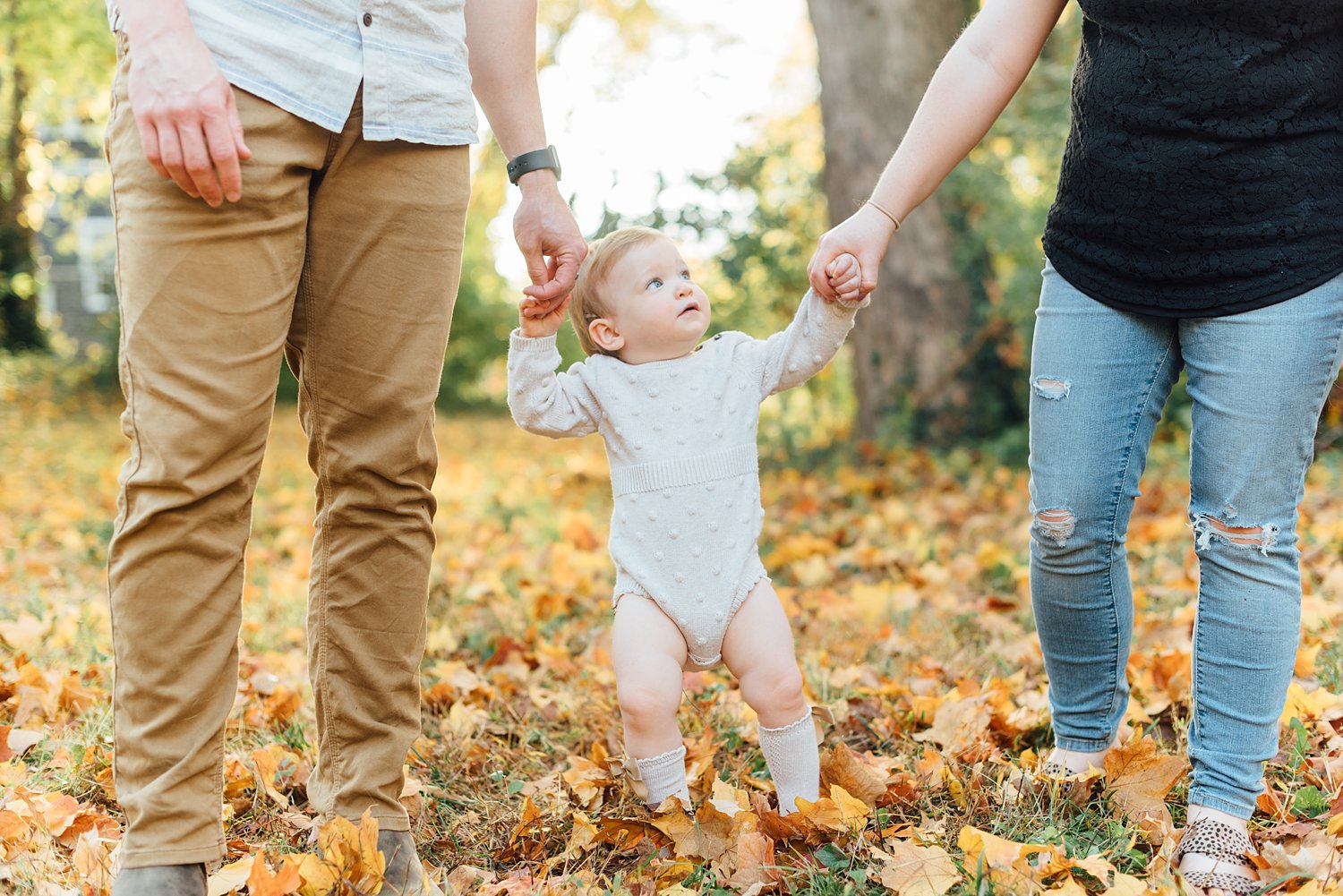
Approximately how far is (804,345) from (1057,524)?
0.60 meters

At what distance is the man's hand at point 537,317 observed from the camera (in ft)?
7.34

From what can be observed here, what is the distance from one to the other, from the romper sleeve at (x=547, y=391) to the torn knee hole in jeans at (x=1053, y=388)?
2.82 ft

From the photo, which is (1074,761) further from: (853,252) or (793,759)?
(853,252)

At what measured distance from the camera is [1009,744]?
272cm

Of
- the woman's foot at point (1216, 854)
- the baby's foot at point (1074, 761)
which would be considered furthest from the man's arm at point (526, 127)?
the woman's foot at point (1216, 854)

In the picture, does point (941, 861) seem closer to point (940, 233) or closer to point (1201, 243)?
point (1201, 243)

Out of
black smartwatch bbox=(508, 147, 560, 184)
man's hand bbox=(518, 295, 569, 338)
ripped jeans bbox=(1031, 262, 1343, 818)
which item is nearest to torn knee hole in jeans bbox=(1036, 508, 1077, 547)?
ripped jeans bbox=(1031, 262, 1343, 818)

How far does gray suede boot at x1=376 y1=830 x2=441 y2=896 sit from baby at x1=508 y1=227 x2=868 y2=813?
45 centimetres

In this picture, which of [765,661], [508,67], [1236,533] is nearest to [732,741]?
[765,661]

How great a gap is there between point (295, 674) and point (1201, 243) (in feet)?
8.91

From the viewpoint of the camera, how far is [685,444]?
7.38 ft

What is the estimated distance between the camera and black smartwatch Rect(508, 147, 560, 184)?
89.9 inches

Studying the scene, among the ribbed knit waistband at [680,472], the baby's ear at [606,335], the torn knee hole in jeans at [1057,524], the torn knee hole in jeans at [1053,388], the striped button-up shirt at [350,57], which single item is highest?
the striped button-up shirt at [350,57]

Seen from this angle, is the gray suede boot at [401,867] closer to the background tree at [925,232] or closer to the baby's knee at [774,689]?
the baby's knee at [774,689]
